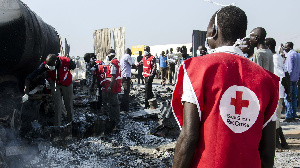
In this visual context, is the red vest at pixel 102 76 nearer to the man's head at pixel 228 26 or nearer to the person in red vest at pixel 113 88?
the person in red vest at pixel 113 88

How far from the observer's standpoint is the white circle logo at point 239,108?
150 centimetres

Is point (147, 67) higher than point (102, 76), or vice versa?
point (147, 67)

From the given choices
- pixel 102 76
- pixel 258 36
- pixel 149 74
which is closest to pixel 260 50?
pixel 258 36

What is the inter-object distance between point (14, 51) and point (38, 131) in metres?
1.72

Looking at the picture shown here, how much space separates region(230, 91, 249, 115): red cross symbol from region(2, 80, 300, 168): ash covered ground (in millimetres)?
3421

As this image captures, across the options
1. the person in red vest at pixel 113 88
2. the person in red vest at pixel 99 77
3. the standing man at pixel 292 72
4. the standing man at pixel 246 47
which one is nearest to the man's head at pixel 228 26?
the standing man at pixel 246 47

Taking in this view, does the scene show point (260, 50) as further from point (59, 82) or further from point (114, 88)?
point (59, 82)

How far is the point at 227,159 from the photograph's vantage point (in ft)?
4.91

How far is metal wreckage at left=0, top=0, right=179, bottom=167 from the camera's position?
4672mm

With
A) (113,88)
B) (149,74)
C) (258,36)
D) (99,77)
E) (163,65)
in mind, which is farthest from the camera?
(163,65)

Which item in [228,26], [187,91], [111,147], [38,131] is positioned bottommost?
[111,147]

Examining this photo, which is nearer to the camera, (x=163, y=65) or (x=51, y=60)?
(x=51, y=60)

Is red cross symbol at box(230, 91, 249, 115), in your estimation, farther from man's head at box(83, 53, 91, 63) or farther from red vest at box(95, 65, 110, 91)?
man's head at box(83, 53, 91, 63)

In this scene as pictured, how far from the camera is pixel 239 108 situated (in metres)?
1.52
